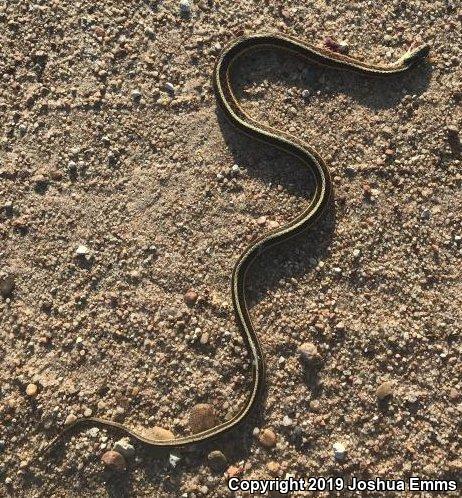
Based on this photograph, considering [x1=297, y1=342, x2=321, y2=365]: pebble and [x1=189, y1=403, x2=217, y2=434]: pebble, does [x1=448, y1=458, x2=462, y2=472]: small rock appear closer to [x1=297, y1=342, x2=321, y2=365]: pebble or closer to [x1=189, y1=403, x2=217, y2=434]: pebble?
[x1=297, y1=342, x2=321, y2=365]: pebble

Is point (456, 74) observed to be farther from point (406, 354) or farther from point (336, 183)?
point (406, 354)

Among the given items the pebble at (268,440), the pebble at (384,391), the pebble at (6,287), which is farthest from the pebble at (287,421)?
the pebble at (6,287)

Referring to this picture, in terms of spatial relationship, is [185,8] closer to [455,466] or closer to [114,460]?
[114,460]

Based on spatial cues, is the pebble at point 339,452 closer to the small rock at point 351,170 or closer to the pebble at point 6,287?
the small rock at point 351,170

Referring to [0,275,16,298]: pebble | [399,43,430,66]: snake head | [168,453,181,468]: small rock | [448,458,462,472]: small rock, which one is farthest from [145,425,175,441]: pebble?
[399,43,430,66]: snake head

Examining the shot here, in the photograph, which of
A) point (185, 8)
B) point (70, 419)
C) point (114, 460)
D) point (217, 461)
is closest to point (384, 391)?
point (217, 461)

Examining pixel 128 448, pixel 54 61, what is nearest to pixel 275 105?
pixel 54 61
